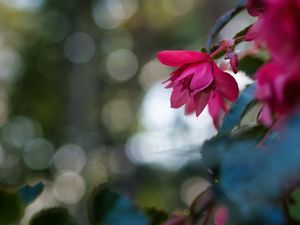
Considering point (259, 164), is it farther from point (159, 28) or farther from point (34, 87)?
point (159, 28)

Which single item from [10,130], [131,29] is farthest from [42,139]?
[131,29]

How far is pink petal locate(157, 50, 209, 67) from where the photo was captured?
0.42 meters

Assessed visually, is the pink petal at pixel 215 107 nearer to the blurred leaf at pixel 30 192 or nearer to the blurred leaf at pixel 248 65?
the blurred leaf at pixel 248 65

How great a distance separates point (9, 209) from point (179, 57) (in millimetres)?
161

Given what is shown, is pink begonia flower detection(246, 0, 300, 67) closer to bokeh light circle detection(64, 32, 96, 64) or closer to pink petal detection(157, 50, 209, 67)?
pink petal detection(157, 50, 209, 67)

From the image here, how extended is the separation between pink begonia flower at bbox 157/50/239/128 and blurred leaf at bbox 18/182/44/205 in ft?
0.42

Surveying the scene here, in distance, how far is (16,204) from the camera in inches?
12.8

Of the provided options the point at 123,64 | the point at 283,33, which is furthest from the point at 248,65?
the point at 123,64

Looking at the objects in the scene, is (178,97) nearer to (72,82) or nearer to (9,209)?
(9,209)

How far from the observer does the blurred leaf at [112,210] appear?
287mm

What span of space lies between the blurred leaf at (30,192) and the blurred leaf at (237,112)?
117 mm

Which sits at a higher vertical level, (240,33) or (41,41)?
(240,33)

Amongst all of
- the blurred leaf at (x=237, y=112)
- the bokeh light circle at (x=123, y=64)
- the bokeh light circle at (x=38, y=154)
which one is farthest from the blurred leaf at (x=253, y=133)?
the bokeh light circle at (x=123, y=64)

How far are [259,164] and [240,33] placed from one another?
0.20 meters
